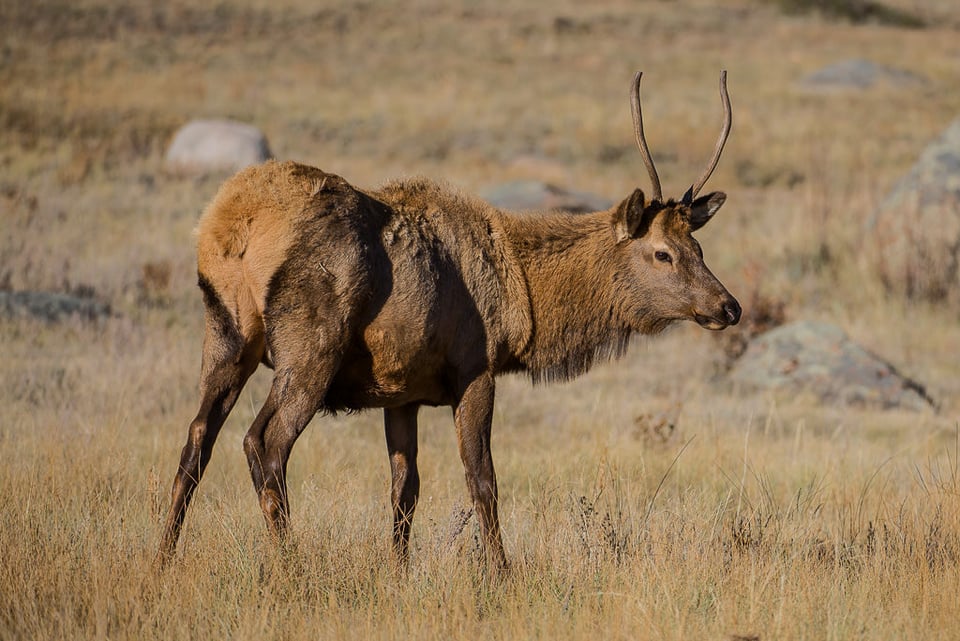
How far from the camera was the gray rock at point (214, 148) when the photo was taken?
22.2m

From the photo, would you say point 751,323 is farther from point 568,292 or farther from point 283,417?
point 283,417

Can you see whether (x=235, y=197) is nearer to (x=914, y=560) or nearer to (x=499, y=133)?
(x=914, y=560)

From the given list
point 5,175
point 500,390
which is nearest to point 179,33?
point 5,175

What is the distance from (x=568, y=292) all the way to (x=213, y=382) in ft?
7.21

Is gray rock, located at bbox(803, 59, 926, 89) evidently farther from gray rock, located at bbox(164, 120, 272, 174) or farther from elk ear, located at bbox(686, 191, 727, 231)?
elk ear, located at bbox(686, 191, 727, 231)

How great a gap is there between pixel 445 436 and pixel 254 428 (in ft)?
14.9

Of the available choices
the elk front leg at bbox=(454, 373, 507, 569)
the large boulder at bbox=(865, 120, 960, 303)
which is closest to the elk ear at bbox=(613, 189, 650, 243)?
the elk front leg at bbox=(454, 373, 507, 569)

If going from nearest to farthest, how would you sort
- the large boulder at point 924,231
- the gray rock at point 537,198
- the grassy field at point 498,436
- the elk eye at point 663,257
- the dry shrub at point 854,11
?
the grassy field at point 498,436 < the elk eye at point 663,257 < the large boulder at point 924,231 < the gray rock at point 537,198 < the dry shrub at point 854,11

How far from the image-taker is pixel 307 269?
614 cm

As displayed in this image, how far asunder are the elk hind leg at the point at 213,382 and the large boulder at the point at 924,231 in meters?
12.5

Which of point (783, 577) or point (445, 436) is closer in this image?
point (783, 577)

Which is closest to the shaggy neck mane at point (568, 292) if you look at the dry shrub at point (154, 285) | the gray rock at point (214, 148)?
the dry shrub at point (154, 285)

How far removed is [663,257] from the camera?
24.4 ft

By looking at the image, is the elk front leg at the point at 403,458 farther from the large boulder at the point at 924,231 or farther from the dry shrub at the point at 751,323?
the large boulder at the point at 924,231
